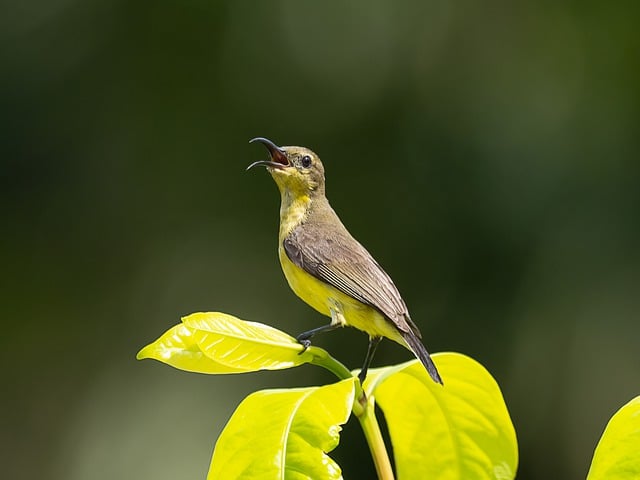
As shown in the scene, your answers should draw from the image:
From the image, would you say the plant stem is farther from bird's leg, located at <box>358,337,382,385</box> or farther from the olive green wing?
the olive green wing

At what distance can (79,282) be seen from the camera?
6805 millimetres

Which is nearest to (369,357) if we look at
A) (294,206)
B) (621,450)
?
(621,450)

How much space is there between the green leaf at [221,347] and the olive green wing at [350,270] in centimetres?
80

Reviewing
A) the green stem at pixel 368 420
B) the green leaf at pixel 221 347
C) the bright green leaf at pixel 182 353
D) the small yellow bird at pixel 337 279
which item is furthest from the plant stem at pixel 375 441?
the small yellow bird at pixel 337 279

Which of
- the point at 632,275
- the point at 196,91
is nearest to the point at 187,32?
the point at 196,91

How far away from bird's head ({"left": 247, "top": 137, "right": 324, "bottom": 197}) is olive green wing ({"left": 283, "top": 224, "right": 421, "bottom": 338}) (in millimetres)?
297

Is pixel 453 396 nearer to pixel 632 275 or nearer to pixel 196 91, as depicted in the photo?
pixel 632 275

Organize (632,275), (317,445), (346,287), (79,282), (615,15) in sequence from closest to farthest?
(317,445) → (346,287) → (632,275) → (615,15) → (79,282)

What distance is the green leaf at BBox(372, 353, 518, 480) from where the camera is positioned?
5.73 feet

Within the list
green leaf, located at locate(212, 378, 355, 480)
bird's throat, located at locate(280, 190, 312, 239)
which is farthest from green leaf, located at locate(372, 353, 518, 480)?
bird's throat, located at locate(280, 190, 312, 239)

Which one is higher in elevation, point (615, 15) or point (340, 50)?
point (615, 15)

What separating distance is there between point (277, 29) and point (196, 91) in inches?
30.1

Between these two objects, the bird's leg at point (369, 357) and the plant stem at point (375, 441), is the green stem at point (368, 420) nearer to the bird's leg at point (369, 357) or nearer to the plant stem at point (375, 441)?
the plant stem at point (375, 441)

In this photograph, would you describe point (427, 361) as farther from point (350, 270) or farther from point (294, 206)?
point (294, 206)
